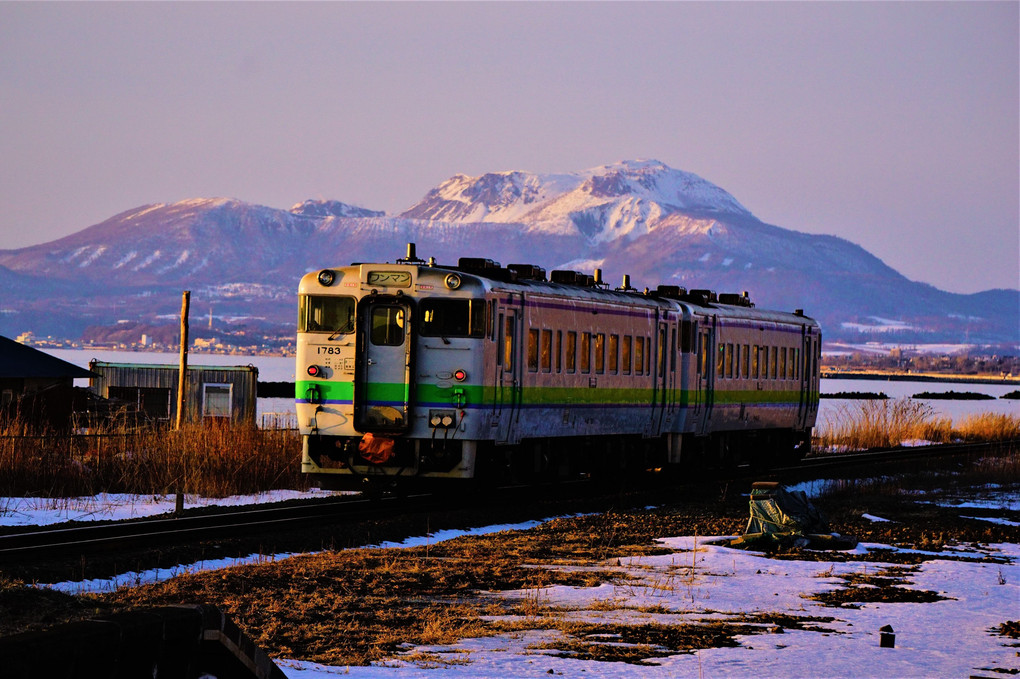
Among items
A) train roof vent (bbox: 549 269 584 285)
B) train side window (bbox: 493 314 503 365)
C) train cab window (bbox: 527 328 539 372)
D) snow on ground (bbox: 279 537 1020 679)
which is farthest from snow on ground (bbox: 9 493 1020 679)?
train roof vent (bbox: 549 269 584 285)

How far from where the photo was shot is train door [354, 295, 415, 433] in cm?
2256

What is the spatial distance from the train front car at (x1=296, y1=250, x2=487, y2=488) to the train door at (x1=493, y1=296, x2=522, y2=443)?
2.16ft

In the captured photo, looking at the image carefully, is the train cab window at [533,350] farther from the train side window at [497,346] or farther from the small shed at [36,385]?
the small shed at [36,385]

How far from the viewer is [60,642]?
6184mm

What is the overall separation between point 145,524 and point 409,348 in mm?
5040

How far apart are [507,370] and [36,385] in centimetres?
2671

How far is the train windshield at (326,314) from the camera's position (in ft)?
75.4

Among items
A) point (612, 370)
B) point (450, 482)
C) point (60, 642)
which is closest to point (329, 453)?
point (450, 482)

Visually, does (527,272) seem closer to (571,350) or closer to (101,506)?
(571,350)

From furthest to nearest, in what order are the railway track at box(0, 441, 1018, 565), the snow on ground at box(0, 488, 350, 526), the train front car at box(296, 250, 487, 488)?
the train front car at box(296, 250, 487, 488)
the snow on ground at box(0, 488, 350, 526)
the railway track at box(0, 441, 1018, 565)

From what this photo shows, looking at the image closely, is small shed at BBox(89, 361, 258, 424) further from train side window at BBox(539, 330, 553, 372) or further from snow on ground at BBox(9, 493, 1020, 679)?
snow on ground at BBox(9, 493, 1020, 679)

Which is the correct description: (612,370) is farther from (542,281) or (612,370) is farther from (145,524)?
(145,524)

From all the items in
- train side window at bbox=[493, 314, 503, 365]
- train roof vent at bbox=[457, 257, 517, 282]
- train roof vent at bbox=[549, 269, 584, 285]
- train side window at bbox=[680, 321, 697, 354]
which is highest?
train roof vent at bbox=[549, 269, 584, 285]

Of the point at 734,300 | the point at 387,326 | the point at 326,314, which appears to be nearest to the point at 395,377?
the point at 387,326
